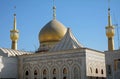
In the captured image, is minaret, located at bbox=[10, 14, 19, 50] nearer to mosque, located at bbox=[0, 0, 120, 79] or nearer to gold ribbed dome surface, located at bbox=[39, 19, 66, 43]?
gold ribbed dome surface, located at bbox=[39, 19, 66, 43]

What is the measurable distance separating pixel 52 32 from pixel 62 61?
8290 mm

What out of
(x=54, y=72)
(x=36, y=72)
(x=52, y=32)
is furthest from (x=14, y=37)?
(x=54, y=72)

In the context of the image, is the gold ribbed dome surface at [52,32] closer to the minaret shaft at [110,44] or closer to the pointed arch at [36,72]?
the pointed arch at [36,72]

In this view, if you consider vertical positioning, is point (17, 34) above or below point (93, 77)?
above

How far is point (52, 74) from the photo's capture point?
29.1 meters

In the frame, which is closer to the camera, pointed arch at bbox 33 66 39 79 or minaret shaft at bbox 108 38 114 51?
pointed arch at bbox 33 66 39 79

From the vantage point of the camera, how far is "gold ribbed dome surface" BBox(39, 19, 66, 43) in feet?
117

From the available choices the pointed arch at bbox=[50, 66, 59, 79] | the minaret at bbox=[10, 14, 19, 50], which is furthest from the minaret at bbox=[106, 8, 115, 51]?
the minaret at bbox=[10, 14, 19, 50]

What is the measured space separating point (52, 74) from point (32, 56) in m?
3.84

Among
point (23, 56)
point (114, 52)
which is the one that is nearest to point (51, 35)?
point (23, 56)

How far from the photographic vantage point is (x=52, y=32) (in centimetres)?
3591

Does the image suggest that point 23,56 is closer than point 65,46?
No

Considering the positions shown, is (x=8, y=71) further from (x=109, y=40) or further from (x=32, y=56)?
(x=109, y=40)

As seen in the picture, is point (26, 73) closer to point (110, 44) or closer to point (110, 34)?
point (110, 44)
